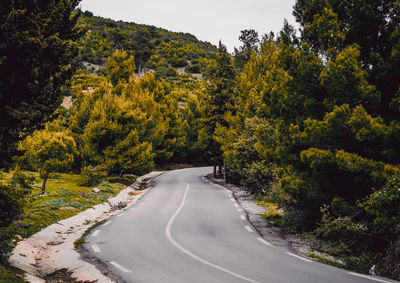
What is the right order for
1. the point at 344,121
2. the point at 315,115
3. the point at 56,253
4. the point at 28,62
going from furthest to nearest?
the point at 315,115, the point at 56,253, the point at 344,121, the point at 28,62

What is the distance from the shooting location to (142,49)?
9538 cm

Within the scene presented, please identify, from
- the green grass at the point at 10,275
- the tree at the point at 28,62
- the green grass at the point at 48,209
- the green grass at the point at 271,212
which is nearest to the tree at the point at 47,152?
the green grass at the point at 48,209

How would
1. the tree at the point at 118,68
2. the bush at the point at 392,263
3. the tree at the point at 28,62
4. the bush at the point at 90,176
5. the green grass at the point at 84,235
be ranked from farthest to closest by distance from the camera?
the tree at the point at 118,68, the bush at the point at 90,176, the green grass at the point at 84,235, the bush at the point at 392,263, the tree at the point at 28,62

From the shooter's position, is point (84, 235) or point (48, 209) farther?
point (48, 209)

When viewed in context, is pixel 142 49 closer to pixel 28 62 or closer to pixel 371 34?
pixel 371 34

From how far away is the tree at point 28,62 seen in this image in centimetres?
687

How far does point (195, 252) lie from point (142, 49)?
93021 millimetres

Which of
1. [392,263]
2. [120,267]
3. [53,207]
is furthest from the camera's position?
[53,207]

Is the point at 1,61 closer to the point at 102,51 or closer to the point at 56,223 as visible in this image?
the point at 56,223

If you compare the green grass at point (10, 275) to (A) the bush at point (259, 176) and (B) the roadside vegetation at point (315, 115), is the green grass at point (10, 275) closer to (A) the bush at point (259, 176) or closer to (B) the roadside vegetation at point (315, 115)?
(B) the roadside vegetation at point (315, 115)

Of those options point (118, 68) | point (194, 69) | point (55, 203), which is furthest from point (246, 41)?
point (55, 203)

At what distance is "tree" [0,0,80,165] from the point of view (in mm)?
6871

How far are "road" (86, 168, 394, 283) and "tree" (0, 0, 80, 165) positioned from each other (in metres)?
4.48

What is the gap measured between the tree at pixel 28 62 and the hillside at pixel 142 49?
7495cm
